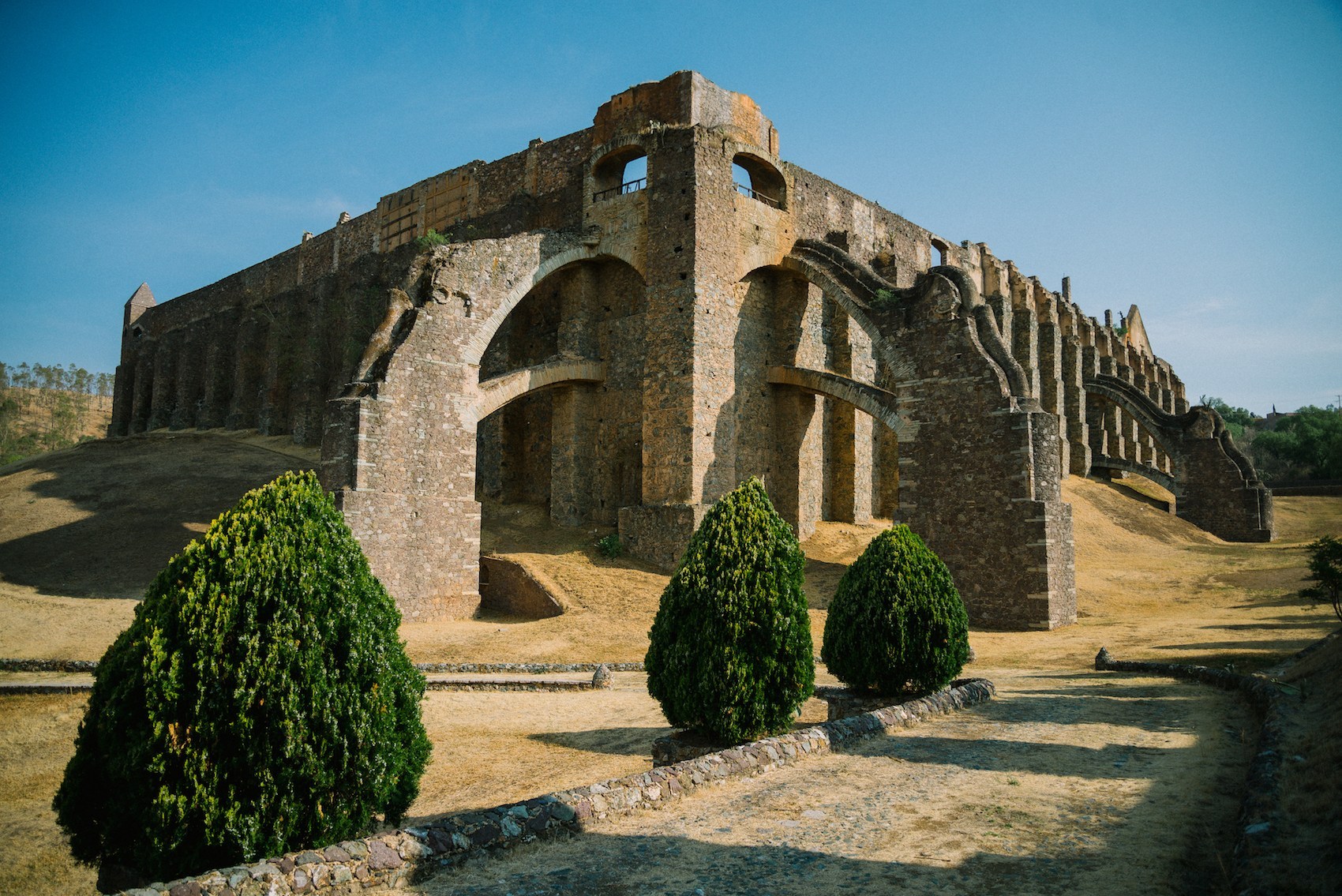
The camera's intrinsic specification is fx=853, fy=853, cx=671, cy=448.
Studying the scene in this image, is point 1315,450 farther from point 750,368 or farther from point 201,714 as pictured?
point 201,714

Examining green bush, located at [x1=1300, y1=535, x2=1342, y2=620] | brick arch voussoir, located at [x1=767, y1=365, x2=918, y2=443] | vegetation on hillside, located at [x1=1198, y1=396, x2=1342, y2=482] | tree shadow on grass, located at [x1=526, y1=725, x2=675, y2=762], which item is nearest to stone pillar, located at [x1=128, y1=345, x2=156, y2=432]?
brick arch voussoir, located at [x1=767, y1=365, x2=918, y2=443]

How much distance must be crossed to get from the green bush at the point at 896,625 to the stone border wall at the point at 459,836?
78.5 inches

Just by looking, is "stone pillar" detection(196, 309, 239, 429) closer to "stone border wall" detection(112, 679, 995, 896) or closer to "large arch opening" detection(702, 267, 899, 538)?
"large arch opening" detection(702, 267, 899, 538)

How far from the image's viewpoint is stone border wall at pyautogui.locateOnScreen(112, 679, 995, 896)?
12.0ft

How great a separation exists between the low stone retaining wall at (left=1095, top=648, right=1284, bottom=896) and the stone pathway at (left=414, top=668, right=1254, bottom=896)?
0.72 ft

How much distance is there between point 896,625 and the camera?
26.9 feet

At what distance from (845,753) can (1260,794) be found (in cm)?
286

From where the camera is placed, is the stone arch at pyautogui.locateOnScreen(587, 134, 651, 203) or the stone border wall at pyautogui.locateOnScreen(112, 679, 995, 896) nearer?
the stone border wall at pyautogui.locateOnScreen(112, 679, 995, 896)

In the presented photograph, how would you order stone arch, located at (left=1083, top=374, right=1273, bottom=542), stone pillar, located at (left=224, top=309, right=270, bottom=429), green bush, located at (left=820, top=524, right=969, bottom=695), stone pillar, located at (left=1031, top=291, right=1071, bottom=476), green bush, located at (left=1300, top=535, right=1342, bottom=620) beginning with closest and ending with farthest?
green bush, located at (left=820, top=524, right=969, bottom=695) → green bush, located at (left=1300, top=535, right=1342, bottom=620) → stone arch, located at (left=1083, top=374, right=1273, bottom=542) → stone pillar, located at (left=1031, top=291, right=1071, bottom=476) → stone pillar, located at (left=224, top=309, right=270, bottom=429)

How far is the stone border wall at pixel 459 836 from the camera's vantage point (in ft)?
12.0

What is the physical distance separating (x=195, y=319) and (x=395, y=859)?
4195cm

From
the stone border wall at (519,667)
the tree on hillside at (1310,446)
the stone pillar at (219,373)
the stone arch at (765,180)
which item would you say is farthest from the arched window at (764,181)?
the tree on hillside at (1310,446)

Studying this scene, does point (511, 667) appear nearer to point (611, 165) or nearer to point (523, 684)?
point (523, 684)

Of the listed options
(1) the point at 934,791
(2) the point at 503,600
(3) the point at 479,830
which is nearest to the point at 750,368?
(2) the point at 503,600
